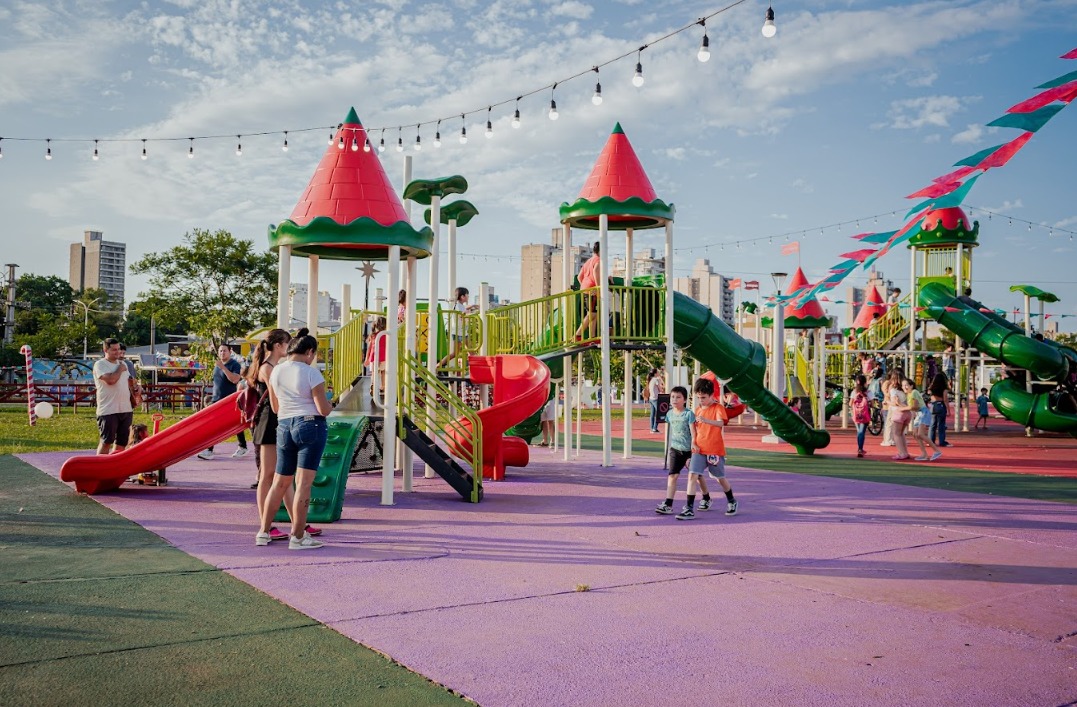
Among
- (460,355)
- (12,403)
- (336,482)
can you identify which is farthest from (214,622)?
(12,403)

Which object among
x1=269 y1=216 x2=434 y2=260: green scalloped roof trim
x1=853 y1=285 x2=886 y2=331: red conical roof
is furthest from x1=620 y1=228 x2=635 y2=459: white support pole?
x1=853 y1=285 x2=886 y2=331: red conical roof

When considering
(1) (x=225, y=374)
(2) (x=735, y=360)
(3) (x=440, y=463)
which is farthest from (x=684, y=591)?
(2) (x=735, y=360)

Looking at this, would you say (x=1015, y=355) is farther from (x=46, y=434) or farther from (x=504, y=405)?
(x=46, y=434)

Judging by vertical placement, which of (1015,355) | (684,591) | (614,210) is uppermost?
(614,210)

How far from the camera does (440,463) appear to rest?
33.1ft

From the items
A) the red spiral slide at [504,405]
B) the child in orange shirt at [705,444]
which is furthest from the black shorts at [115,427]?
the child in orange shirt at [705,444]

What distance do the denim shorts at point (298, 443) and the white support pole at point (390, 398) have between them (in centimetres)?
273

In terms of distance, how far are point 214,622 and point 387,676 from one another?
52.5 inches

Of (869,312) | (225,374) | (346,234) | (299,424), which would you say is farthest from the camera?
(869,312)

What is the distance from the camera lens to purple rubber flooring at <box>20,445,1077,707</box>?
4.09 m

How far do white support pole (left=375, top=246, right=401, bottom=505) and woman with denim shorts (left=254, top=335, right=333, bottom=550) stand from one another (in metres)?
2.61

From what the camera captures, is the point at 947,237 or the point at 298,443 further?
the point at 947,237

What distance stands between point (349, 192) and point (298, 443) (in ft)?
13.4

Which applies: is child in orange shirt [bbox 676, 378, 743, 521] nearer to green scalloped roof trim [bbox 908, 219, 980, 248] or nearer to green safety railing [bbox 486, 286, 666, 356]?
green safety railing [bbox 486, 286, 666, 356]
